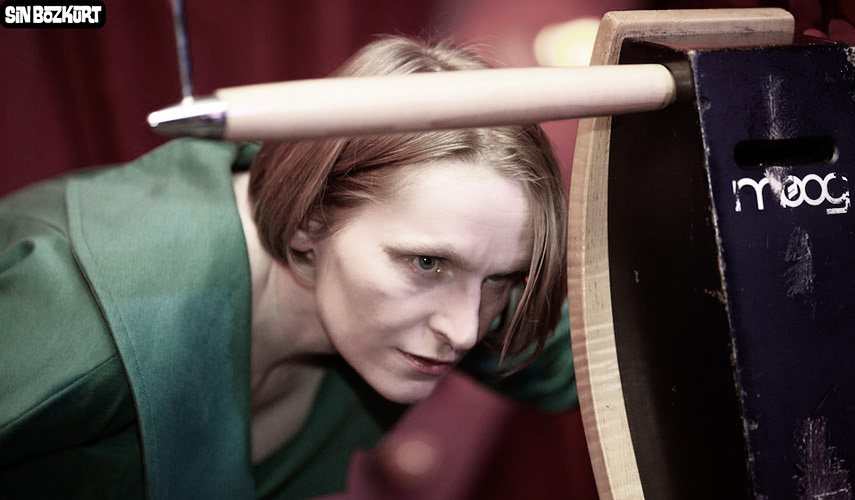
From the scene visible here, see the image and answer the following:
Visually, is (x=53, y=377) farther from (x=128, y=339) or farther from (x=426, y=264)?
(x=426, y=264)

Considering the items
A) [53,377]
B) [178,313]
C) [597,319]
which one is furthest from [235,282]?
[597,319]

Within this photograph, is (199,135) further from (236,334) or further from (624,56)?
(236,334)

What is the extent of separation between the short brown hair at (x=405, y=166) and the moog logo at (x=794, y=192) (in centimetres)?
21

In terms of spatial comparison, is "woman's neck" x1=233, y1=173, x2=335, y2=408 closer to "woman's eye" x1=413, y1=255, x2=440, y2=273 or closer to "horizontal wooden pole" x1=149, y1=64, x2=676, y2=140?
"woman's eye" x1=413, y1=255, x2=440, y2=273

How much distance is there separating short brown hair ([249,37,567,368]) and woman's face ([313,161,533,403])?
0.01 metres

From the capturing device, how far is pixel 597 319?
58 centimetres

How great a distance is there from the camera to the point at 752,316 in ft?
1.54

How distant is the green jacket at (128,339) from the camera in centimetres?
67

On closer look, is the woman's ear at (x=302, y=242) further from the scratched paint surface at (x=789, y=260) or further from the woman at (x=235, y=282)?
the scratched paint surface at (x=789, y=260)

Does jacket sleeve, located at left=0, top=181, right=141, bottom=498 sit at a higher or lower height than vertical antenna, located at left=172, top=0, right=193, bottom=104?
lower

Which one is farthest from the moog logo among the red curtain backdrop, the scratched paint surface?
the red curtain backdrop

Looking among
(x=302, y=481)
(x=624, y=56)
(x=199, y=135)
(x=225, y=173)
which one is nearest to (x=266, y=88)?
(x=199, y=135)

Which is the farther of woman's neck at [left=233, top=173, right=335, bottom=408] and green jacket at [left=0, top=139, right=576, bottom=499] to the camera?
woman's neck at [left=233, top=173, right=335, bottom=408]

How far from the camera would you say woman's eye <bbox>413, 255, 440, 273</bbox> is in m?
0.66
